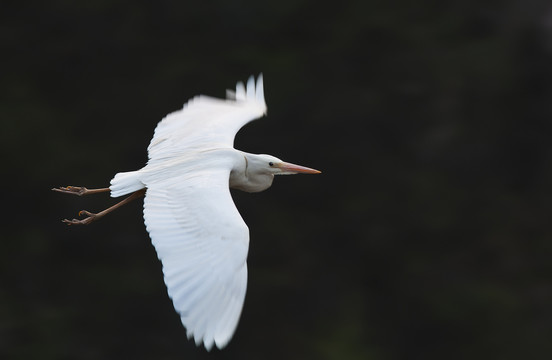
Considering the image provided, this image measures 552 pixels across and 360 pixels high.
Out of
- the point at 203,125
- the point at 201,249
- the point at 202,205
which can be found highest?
the point at 203,125

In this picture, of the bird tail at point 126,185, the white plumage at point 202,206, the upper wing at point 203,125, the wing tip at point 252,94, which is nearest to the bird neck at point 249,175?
the white plumage at point 202,206

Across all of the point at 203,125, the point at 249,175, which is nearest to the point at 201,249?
the point at 249,175

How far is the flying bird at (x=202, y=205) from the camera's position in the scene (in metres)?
3.58

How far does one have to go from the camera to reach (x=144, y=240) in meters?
9.71

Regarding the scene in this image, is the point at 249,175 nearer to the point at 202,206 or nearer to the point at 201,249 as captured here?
the point at 202,206

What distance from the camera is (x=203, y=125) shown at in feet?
17.2

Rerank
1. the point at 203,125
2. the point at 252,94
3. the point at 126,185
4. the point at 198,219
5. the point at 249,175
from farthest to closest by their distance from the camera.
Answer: the point at 252,94 → the point at 203,125 → the point at 249,175 → the point at 126,185 → the point at 198,219

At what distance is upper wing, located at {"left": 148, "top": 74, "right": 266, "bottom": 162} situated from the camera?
502cm

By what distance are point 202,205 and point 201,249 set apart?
32 cm

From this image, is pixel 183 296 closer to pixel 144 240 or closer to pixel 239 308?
pixel 239 308

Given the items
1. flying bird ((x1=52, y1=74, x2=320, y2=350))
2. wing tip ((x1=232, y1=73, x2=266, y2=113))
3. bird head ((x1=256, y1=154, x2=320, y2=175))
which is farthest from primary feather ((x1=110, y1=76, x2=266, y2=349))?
wing tip ((x1=232, y1=73, x2=266, y2=113))

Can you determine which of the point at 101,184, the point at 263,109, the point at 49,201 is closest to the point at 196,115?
the point at 263,109

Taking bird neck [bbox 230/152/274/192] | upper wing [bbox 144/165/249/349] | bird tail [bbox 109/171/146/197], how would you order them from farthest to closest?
1. bird neck [bbox 230/152/274/192]
2. bird tail [bbox 109/171/146/197]
3. upper wing [bbox 144/165/249/349]

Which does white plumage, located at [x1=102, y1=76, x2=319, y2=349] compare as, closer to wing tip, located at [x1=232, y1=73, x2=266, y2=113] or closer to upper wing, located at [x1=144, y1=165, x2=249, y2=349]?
upper wing, located at [x1=144, y1=165, x2=249, y2=349]
